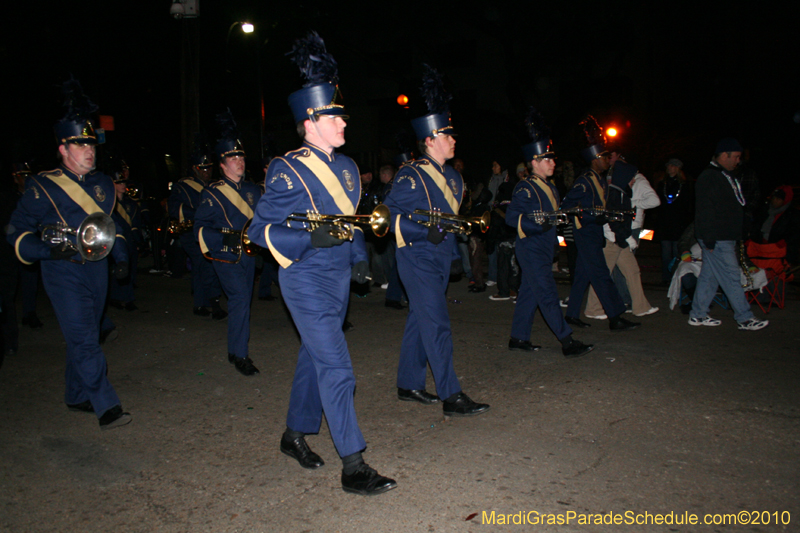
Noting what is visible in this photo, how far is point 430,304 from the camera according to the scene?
14.6ft

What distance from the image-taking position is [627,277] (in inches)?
304

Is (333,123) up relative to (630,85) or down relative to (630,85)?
down

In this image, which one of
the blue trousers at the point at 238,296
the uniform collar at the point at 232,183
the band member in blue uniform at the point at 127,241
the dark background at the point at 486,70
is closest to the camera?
the blue trousers at the point at 238,296

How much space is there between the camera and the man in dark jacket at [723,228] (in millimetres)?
6738

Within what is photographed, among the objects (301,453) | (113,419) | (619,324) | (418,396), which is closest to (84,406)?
(113,419)

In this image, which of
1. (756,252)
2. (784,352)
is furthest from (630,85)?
(784,352)

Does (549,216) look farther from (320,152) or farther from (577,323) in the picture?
(320,152)

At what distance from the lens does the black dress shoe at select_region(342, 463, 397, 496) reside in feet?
11.0

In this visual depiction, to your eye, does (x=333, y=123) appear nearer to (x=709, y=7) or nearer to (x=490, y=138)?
(x=709, y=7)

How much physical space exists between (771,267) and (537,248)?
3.94 m

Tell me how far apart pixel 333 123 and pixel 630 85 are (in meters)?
26.5

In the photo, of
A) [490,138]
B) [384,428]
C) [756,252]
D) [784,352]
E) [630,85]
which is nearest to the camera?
[384,428]

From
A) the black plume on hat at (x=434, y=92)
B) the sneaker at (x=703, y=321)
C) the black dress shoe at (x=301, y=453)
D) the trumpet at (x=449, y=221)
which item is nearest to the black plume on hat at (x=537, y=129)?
the black plume on hat at (x=434, y=92)

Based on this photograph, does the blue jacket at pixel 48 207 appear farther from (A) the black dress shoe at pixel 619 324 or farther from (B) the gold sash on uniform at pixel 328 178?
(A) the black dress shoe at pixel 619 324
